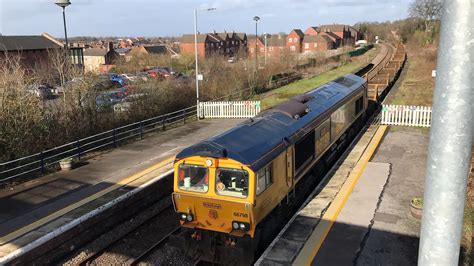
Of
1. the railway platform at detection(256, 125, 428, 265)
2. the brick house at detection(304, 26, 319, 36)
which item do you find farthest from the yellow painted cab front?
the brick house at detection(304, 26, 319, 36)

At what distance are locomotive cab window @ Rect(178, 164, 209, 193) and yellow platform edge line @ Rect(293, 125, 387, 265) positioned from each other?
274 cm

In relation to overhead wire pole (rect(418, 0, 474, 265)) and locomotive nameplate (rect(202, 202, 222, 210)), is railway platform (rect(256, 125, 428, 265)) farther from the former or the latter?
overhead wire pole (rect(418, 0, 474, 265))

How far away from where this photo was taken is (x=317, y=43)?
11019cm

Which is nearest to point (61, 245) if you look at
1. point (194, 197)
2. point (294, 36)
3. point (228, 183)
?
point (194, 197)

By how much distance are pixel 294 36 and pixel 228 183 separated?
375 feet

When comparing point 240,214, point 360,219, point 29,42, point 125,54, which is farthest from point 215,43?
point 240,214

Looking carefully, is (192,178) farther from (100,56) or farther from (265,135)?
(100,56)

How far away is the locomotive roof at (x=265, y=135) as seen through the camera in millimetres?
9039

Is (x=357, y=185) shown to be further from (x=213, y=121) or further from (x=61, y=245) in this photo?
(x=213, y=121)

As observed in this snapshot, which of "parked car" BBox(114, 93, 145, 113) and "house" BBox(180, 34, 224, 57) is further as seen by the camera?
"house" BBox(180, 34, 224, 57)

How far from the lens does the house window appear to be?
8.96 meters

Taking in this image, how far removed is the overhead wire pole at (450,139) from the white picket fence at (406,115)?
19883 millimetres

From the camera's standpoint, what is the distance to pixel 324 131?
1368 centimetres

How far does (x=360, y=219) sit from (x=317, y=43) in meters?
105
